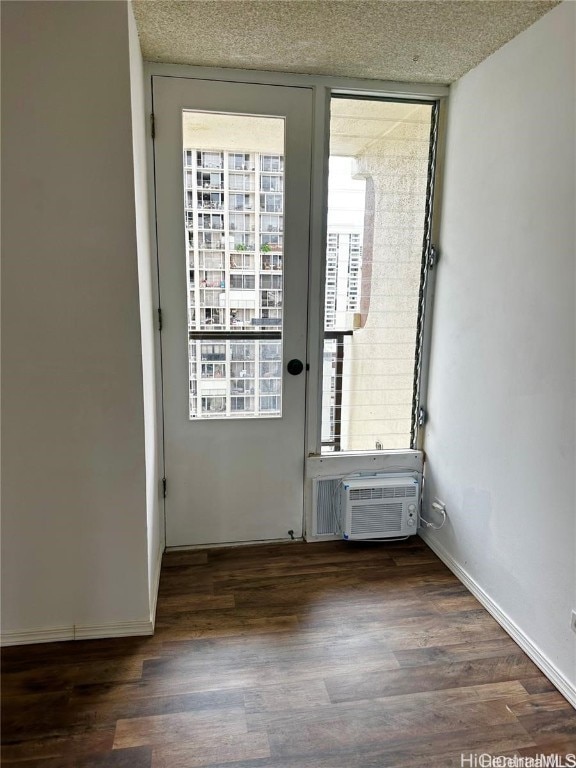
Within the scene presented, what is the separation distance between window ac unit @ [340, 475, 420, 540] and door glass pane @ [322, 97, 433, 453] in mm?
223

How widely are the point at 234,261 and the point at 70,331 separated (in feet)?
3.17

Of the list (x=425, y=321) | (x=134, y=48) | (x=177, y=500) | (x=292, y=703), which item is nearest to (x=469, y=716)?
(x=292, y=703)

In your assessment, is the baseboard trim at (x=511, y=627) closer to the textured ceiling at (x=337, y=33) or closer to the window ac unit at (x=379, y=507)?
the window ac unit at (x=379, y=507)

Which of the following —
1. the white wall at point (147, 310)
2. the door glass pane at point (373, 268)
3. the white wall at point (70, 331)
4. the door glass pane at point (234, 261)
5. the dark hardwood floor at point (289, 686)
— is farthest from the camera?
the door glass pane at point (373, 268)

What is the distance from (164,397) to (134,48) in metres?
1.56

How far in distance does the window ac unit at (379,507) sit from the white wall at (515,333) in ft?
0.74

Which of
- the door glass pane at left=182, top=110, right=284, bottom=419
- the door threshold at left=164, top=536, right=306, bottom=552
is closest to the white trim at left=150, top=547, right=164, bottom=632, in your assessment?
the door threshold at left=164, top=536, right=306, bottom=552

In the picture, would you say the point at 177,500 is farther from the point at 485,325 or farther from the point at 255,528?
the point at 485,325

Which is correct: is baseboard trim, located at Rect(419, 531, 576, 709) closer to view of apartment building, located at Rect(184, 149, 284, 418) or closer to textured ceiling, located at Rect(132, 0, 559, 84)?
view of apartment building, located at Rect(184, 149, 284, 418)

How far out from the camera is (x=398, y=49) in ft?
6.91

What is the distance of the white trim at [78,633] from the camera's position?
1.99 meters

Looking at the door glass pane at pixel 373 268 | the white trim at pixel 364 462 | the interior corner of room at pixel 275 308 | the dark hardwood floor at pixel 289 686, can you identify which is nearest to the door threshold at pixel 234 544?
the interior corner of room at pixel 275 308

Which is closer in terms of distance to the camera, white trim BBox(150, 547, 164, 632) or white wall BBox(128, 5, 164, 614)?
white wall BBox(128, 5, 164, 614)

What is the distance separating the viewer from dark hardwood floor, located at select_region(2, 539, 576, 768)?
1.56m
